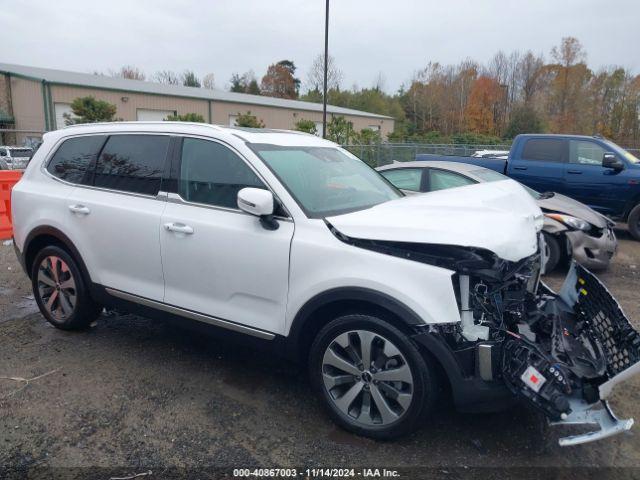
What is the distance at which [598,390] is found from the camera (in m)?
2.62

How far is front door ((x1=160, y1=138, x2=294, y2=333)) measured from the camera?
3221 millimetres

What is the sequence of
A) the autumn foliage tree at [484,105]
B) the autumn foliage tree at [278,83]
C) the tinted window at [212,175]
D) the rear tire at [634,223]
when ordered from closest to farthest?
the tinted window at [212,175] < the rear tire at [634,223] < the autumn foliage tree at [484,105] < the autumn foliage tree at [278,83]

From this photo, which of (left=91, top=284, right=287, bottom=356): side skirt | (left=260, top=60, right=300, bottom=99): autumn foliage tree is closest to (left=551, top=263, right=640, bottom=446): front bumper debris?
(left=91, top=284, right=287, bottom=356): side skirt

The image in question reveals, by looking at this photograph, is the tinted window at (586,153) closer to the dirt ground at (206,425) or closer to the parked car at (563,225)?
the parked car at (563,225)

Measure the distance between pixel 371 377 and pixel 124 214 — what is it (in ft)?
7.34

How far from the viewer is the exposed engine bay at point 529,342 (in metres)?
2.59

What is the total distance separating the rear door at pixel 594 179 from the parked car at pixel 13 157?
1956 cm

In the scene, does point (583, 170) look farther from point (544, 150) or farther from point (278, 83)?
point (278, 83)

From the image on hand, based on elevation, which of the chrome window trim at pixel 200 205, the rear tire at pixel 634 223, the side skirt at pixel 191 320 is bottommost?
the rear tire at pixel 634 223

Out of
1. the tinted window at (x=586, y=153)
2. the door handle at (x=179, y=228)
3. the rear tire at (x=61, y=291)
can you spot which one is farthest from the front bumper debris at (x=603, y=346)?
the tinted window at (x=586, y=153)

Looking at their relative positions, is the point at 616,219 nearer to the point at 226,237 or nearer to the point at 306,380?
the point at 306,380

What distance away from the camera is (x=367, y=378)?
297 centimetres

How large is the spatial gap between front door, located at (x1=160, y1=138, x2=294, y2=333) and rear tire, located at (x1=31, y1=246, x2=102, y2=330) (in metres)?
1.12

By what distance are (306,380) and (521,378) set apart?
1.70 meters
